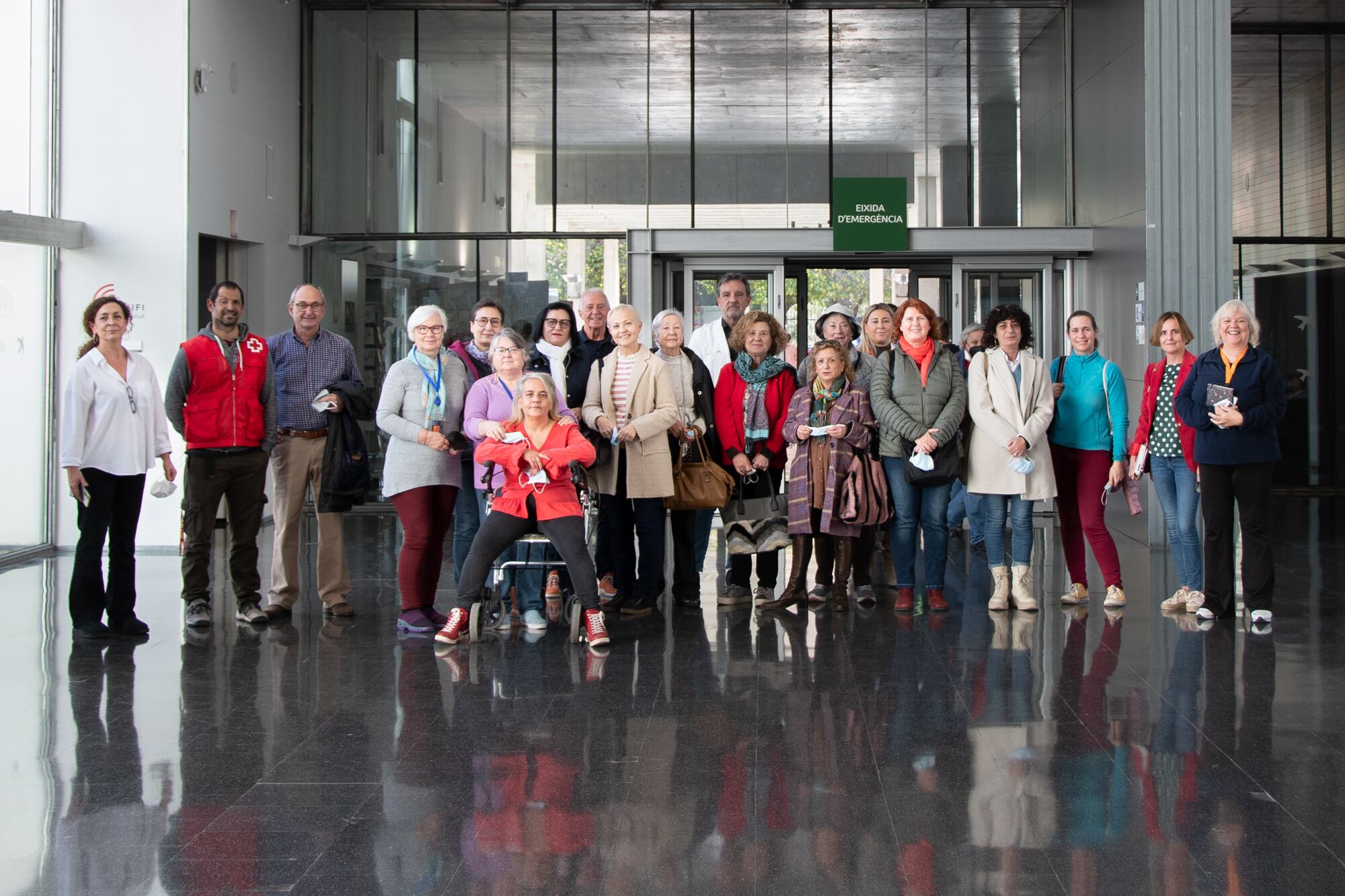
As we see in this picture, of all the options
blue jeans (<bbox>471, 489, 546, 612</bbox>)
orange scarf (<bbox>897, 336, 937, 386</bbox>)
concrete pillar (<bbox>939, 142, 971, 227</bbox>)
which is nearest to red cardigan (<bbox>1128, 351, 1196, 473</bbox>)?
orange scarf (<bbox>897, 336, 937, 386</bbox>)

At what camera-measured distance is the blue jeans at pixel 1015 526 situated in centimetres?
761

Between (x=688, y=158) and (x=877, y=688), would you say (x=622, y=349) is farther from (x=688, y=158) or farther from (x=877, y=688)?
(x=688, y=158)

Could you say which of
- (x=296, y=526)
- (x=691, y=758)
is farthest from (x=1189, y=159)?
(x=691, y=758)

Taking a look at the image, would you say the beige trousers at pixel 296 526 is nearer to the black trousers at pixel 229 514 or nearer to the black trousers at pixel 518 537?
the black trousers at pixel 229 514

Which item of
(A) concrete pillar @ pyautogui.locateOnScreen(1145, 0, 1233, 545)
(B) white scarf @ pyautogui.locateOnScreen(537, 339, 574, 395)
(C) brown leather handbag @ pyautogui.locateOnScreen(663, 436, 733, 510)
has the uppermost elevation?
(A) concrete pillar @ pyautogui.locateOnScreen(1145, 0, 1233, 545)

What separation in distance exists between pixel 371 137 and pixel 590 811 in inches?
445

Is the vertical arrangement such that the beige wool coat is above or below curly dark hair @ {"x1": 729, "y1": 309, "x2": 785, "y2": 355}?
below

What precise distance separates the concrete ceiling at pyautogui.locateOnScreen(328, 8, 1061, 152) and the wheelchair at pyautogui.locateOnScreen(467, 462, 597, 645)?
7881mm

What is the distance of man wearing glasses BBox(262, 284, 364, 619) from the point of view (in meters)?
7.40

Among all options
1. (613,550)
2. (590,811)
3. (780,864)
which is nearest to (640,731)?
(590,811)

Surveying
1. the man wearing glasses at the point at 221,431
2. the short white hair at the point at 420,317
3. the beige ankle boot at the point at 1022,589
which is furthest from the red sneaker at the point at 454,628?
the beige ankle boot at the point at 1022,589

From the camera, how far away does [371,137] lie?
46.7 feet

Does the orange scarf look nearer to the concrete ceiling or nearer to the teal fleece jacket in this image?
the teal fleece jacket

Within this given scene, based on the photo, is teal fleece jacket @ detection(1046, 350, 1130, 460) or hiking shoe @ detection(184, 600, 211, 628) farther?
teal fleece jacket @ detection(1046, 350, 1130, 460)
